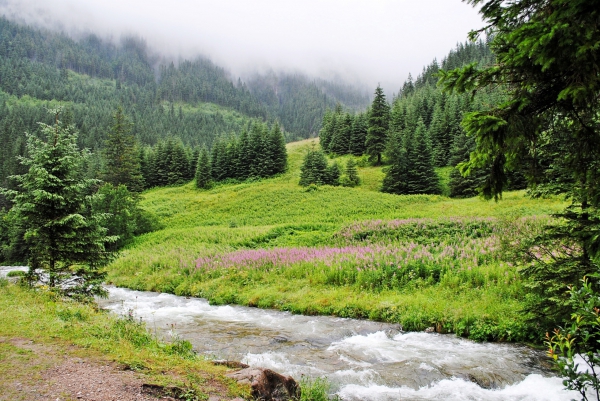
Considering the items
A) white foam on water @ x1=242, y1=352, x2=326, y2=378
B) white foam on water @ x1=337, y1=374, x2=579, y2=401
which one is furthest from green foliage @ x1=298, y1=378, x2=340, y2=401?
white foam on water @ x1=242, y1=352, x2=326, y2=378

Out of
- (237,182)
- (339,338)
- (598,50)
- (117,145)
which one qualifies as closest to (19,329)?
(339,338)

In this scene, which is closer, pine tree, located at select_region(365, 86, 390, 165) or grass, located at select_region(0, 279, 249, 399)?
grass, located at select_region(0, 279, 249, 399)

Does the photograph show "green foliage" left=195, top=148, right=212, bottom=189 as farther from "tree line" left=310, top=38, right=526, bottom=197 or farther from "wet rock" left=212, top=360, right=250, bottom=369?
"wet rock" left=212, top=360, right=250, bottom=369

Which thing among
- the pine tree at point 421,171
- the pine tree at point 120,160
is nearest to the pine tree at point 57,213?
the pine tree at point 120,160

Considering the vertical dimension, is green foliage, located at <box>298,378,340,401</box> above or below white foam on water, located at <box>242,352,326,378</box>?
above

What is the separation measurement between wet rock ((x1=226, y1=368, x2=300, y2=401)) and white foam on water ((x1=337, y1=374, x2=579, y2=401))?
3.43ft

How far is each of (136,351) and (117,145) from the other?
2055 inches

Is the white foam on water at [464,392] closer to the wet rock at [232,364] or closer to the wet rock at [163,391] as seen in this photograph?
the wet rock at [232,364]

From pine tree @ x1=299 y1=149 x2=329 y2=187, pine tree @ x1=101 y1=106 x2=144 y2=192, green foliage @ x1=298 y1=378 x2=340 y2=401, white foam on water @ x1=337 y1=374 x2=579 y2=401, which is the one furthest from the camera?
pine tree @ x1=299 y1=149 x2=329 y2=187

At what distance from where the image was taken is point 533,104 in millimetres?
4383

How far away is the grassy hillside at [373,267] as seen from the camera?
32.4ft

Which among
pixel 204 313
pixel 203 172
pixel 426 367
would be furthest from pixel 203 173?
pixel 426 367

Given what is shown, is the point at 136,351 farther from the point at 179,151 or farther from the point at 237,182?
the point at 179,151

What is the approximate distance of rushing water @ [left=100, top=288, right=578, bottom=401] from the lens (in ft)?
19.9
